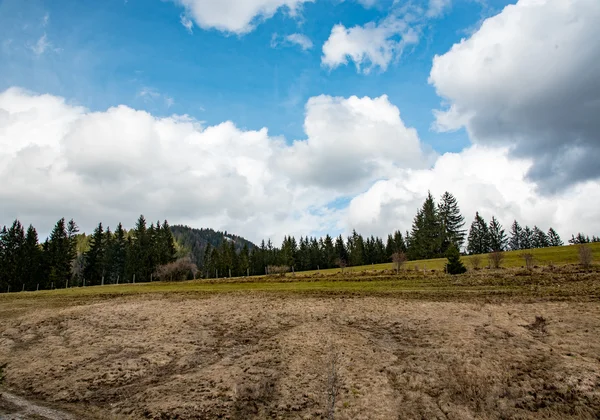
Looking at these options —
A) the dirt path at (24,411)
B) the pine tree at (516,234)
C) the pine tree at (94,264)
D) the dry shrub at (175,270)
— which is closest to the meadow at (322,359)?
the dirt path at (24,411)

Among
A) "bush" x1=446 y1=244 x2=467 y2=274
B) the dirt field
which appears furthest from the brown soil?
"bush" x1=446 y1=244 x2=467 y2=274

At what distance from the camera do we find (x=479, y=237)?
115188 mm

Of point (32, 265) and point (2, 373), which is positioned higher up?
point (32, 265)

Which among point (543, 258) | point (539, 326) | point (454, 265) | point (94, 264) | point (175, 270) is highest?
point (94, 264)

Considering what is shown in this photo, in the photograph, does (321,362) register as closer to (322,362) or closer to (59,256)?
(322,362)

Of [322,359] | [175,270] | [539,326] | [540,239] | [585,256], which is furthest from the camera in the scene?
[540,239]

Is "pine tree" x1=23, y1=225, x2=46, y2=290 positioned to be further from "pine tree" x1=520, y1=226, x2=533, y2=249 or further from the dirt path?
"pine tree" x1=520, y1=226, x2=533, y2=249

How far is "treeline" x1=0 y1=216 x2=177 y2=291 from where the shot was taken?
8044 cm

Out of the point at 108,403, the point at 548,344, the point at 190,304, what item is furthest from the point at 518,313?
the point at 190,304

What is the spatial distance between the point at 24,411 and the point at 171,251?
9093 cm

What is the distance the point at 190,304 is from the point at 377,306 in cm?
1516

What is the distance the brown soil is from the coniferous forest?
44600mm

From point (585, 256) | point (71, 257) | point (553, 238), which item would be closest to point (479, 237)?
point (553, 238)

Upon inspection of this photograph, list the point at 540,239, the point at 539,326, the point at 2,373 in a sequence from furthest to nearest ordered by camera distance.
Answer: the point at 540,239, the point at 539,326, the point at 2,373
